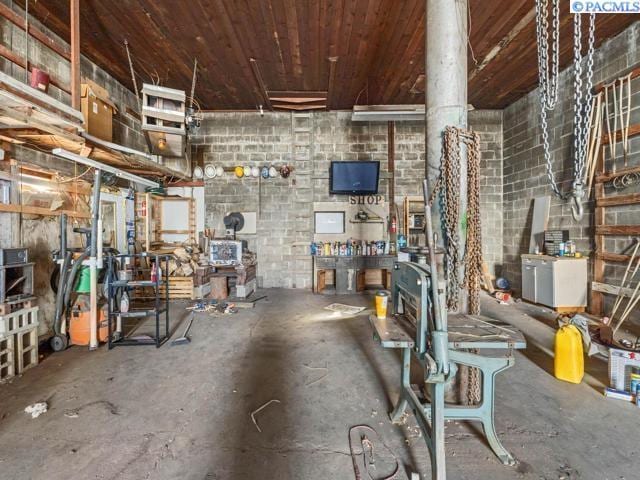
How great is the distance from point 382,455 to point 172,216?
647 centimetres

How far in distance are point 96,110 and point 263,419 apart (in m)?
4.82

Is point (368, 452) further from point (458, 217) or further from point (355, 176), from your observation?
point (355, 176)

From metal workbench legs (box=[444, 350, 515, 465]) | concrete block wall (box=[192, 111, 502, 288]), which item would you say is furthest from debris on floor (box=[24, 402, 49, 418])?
concrete block wall (box=[192, 111, 502, 288])

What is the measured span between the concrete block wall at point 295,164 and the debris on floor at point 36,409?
4720 millimetres

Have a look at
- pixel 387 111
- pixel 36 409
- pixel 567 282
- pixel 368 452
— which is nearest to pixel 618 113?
pixel 567 282

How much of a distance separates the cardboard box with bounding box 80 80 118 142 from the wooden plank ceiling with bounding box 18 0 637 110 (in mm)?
719

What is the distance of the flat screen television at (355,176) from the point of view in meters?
→ 6.64

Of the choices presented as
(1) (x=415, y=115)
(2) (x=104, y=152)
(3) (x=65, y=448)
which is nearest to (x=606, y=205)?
(1) (x=415, y=115)

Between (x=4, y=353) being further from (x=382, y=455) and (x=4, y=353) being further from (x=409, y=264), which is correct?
(x=409, y=264)

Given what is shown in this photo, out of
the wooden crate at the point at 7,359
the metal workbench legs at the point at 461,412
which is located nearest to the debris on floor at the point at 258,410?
the metal workbench legs at the point at 461,412

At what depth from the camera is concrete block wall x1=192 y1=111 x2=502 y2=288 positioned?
6852 millimetres

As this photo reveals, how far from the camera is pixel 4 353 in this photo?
2.69 metres

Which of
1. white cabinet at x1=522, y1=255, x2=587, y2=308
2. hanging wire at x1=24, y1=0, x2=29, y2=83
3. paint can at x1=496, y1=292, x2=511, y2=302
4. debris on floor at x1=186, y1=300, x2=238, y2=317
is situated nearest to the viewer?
hanging wire at x1=24, y1=0, x2=29, y2=83

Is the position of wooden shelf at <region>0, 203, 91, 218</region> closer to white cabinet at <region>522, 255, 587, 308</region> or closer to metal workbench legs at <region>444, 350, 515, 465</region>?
metal workbench legs at <region>444, 350, 515, 465</region>
